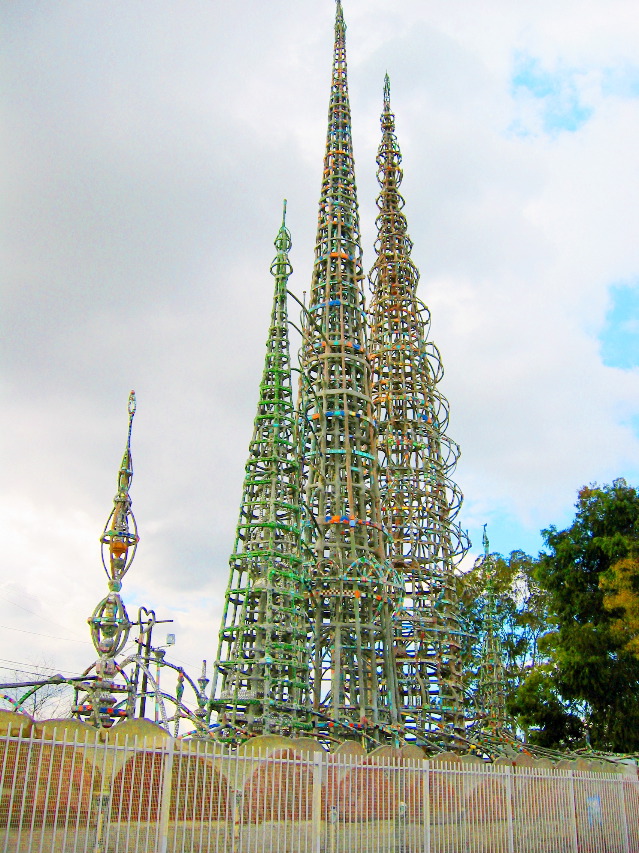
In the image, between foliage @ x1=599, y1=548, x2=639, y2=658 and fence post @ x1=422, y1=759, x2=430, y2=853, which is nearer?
fence post @ x1=422, y1=759, x2=430, y2=853

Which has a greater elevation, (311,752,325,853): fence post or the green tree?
the green tree

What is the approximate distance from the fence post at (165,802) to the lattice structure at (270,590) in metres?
15.9

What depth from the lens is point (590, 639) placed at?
3575 centimetres

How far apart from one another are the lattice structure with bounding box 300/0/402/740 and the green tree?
6.92 m

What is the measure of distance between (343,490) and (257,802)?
25.4 meters

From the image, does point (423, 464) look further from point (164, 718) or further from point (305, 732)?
point (164, 718)

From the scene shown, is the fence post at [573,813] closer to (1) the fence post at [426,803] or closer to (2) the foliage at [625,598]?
(1) the fence post at [426,803]

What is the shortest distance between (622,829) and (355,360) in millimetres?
23351

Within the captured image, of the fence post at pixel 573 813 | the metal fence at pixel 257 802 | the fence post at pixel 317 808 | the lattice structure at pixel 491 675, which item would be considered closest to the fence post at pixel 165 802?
the metal fence at pixel 257 802

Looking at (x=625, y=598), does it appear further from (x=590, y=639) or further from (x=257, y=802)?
(x=257, y=802)

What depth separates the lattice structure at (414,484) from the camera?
41.0 m

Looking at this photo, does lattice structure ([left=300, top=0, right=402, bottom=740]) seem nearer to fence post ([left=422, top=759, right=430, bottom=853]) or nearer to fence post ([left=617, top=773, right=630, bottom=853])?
fence post ([left=617, top=773, right=630, bottom=853])

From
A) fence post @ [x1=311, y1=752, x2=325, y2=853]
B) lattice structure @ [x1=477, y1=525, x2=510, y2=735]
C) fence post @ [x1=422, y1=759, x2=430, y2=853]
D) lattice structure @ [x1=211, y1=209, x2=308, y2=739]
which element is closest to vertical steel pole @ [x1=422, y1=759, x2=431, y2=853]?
fence post @ [x1=422, y1=759, x2=430, y2=853]

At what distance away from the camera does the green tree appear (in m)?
35.9
